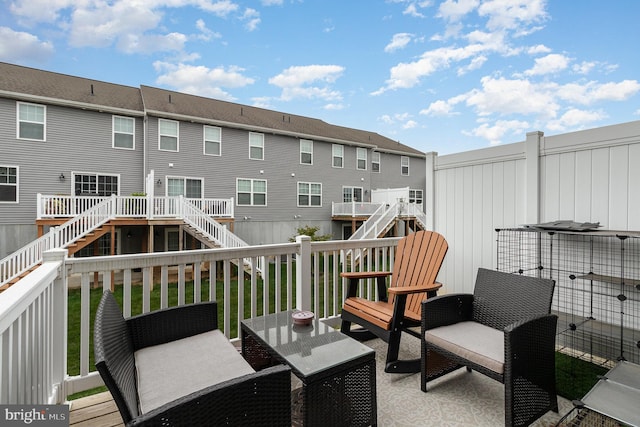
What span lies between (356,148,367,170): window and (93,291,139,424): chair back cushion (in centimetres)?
1487

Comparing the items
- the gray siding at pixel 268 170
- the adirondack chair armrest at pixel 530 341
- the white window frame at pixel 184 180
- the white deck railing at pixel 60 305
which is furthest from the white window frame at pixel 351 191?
the adirondack chair armrest at pixel 530 341

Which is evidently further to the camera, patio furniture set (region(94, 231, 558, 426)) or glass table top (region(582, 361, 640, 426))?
glass table top (region(582, 361, 640, 426))

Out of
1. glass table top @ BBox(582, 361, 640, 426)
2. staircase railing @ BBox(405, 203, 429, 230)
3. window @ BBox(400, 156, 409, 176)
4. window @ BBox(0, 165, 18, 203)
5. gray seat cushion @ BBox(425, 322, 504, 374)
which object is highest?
window @ BBox(400, 156, 409, 176)

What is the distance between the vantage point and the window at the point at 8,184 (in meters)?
9.24

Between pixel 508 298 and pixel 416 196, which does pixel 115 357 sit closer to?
pixel 508 298

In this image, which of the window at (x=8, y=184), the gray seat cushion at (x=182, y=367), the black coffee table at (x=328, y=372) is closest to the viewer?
the gray seat cushion at (x=182, y=367)

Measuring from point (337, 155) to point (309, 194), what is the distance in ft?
8.39

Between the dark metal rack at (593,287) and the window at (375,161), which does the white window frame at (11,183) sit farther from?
the window at (375,161)

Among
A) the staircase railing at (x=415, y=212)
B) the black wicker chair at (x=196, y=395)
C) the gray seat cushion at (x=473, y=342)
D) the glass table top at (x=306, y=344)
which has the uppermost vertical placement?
the staircase railing at (x=415, y=212)

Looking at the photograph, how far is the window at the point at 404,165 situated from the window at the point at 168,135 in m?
12.1

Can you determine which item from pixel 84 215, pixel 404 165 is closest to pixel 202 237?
→ pixel 84 215

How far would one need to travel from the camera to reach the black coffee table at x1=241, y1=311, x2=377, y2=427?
1.65m

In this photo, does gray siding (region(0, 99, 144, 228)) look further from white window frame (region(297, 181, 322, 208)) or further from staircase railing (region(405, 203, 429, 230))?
staircase railing (region(405, 203, 429, 230))

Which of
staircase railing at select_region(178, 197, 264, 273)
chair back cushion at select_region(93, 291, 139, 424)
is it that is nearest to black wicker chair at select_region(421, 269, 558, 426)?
chair back cushion at select_region(93, 291, 139, 424)
